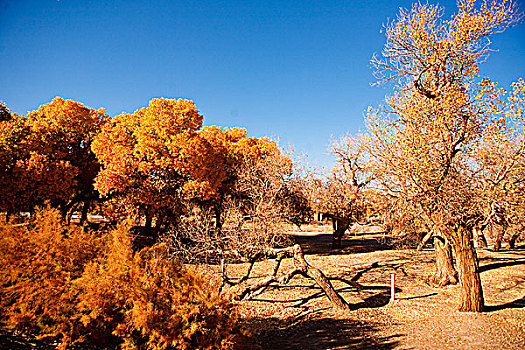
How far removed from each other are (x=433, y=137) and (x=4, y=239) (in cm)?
1213

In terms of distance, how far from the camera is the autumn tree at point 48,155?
677 inches

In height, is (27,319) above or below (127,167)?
below

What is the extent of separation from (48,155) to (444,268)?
2202cm

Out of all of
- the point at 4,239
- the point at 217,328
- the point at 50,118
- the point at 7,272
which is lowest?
the point at 217,328

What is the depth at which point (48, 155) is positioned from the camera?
19.3 meters

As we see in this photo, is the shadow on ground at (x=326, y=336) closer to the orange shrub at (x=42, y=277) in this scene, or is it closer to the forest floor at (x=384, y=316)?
the forest floor at (x=384, y=316)

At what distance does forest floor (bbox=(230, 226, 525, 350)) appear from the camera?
724cm

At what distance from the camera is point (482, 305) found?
8.84m

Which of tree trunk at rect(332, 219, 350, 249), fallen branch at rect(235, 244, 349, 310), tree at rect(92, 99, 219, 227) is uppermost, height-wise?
tree at rect(92, 99, 219, 227)

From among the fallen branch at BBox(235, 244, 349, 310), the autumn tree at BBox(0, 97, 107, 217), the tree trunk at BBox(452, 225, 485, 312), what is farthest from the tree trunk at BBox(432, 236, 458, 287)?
the autumn tree at BBox(0, 97, 107, 217)

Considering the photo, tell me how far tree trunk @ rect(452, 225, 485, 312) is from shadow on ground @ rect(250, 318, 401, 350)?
2.84 meters

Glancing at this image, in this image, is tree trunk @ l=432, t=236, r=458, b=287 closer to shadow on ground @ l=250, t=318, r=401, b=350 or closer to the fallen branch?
the fallen branch

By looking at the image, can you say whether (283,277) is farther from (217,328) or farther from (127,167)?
(127,167)

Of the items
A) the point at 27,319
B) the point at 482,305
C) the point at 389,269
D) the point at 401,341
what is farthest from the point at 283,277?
the point at 389,269
